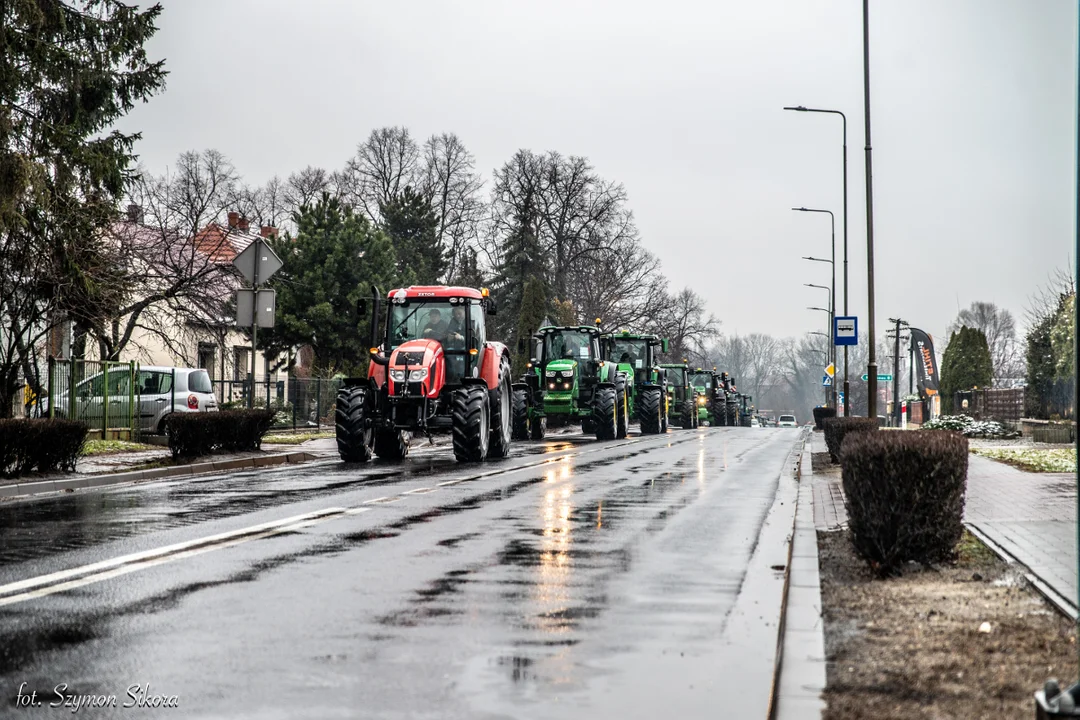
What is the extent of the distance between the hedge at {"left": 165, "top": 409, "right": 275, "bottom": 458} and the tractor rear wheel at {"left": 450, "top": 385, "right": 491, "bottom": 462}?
3880 mm

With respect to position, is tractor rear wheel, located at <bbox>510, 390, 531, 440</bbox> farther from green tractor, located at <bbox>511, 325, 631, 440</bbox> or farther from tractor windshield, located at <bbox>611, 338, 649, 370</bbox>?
tractor windshield, located at <bbox>611, 338, 649, 370</bbox>

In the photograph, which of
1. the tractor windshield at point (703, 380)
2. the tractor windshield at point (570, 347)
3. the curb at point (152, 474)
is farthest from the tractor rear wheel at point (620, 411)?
the tractor windshield at point (703, 380)

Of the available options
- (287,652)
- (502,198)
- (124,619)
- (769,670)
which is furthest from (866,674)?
(502,198)

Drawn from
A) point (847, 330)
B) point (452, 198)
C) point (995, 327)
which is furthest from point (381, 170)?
point (995, 327)

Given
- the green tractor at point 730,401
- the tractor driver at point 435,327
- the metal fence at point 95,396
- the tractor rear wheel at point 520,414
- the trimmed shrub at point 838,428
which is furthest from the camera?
the green tractor at point 730,401

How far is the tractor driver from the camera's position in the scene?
23.1 m

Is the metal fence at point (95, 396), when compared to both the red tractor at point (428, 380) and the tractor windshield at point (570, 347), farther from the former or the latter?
the tractor windshield at point (570, 347)

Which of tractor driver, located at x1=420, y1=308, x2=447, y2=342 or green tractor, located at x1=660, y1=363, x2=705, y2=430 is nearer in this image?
tractor driver, located at x1=420, y1=308, x2=447, y2=342

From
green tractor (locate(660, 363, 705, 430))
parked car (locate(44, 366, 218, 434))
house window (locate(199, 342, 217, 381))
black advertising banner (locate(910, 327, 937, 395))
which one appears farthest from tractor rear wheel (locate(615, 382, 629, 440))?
black advertising banner (locate(910, 327, 937, 395))

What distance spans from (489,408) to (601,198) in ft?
158

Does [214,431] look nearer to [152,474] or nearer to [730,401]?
[152,474]

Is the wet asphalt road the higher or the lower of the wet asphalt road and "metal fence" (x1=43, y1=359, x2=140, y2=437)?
the lower

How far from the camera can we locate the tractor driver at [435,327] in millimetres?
23141

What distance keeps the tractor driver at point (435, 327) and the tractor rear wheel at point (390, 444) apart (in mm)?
2134
